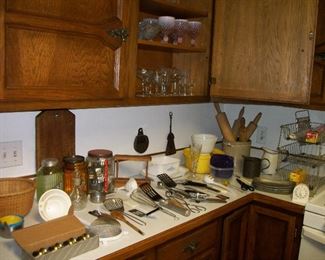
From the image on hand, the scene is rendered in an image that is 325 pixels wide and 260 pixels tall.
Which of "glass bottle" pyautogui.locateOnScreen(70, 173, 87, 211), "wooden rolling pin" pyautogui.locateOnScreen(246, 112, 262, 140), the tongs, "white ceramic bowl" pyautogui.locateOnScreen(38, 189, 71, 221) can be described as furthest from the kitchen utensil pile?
"white ceramic bowl" pyautogui.locateOnScreen(38, 189, 71, 221)

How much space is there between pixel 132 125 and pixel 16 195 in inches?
31.7

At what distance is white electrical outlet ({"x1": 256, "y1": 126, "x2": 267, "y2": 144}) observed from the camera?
7.86 ft

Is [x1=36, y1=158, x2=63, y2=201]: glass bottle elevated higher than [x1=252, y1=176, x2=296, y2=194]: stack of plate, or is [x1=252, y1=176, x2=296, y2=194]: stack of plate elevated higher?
[x1=36, y1=158, x2=63, y2=201]: glass bottle

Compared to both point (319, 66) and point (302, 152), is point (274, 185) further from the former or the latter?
point (319, 66)

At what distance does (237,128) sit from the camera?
91.9 inches

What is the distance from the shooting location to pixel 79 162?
61.1 inches

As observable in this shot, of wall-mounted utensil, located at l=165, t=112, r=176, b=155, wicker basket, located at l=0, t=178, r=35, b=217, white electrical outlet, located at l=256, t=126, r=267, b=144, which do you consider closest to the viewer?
wicker basket, located at l=0, t=178, r=35, b=217

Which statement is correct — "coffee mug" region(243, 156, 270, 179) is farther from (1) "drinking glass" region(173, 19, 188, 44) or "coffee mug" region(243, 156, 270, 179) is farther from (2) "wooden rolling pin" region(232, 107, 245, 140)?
(1) "drinking glass" region(173, 19, 188, 44)

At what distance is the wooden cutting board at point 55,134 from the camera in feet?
5.07

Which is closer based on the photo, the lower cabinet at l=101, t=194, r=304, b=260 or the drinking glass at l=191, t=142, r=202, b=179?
the lower cabinet at l=101, t=194, r=304, b=260

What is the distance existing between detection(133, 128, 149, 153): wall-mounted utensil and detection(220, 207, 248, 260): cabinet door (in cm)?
62

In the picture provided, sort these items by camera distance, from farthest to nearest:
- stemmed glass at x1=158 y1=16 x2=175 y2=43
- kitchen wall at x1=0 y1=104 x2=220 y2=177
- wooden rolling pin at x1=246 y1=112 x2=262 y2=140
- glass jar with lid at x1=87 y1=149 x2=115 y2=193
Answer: wooden rolling pin at x1=246 y1=112 x2=262 y2=140
stemmed glass at x1=158 y1=16 x2=175 y2=43
glass jar with lid at x1=87 y1=149 x2=115 y2=193
kitchen wall at x1=0 y1=104 x2=220 y2=177

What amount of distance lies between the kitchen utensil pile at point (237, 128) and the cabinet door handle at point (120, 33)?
1027 millimetres

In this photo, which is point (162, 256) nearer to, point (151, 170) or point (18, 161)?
point (151, 170)
